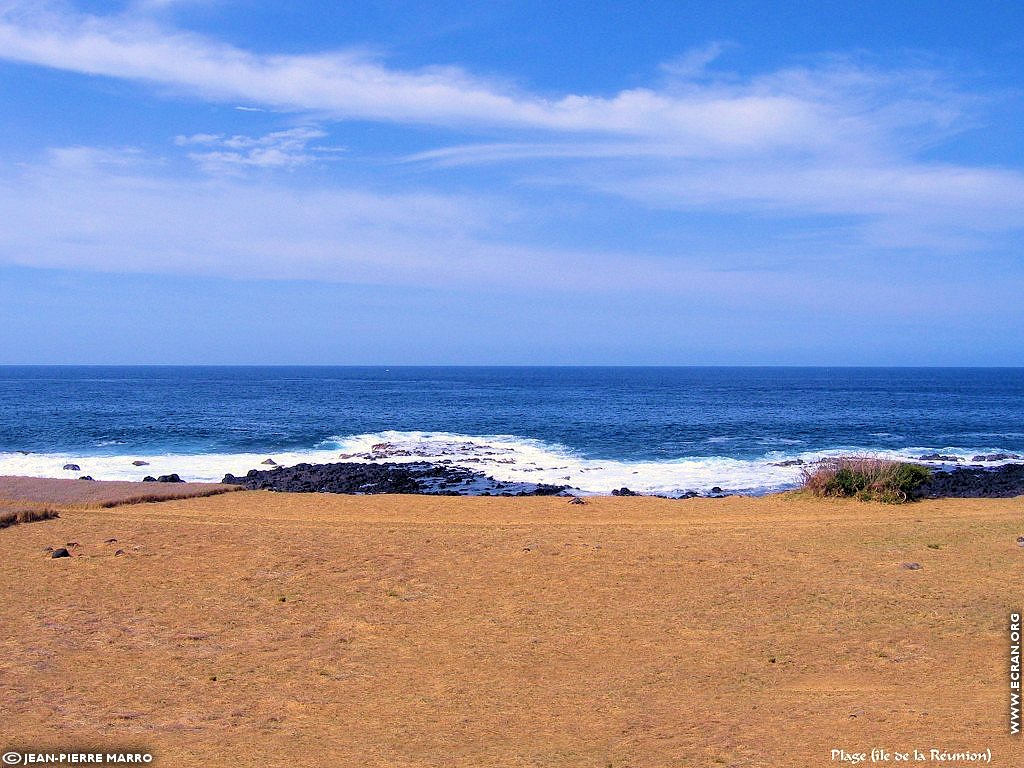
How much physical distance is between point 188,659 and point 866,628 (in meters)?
A: 7.99

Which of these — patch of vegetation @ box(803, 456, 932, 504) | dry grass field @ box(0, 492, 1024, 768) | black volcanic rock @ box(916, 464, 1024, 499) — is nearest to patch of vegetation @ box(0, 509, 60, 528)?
dry grass field @ box(0, 492, 1024, 768)

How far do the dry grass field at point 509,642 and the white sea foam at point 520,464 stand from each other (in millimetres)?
13414

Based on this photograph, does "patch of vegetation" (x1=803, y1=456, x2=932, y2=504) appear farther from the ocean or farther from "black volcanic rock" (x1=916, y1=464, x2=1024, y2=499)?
the ocean

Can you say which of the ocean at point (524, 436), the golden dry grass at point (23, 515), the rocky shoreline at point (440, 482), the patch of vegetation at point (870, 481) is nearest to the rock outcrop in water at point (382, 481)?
the rocky shoreline at point (440, 482)

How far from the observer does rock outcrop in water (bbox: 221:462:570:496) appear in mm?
27391

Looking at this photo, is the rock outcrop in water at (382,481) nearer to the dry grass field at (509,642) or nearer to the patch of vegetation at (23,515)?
the patch of vegetation at (23,515)

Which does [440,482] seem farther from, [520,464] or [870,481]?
[870,481]

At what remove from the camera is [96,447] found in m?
39.8

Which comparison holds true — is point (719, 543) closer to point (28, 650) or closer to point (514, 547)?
point (514, 547)

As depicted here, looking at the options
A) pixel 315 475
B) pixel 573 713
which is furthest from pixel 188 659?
pixel 315 475

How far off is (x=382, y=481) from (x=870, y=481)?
16000 millimetres

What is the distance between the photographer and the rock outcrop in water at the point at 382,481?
27.4 meters

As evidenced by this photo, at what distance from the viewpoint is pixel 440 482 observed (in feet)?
97.9

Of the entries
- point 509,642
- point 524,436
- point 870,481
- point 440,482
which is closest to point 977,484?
point 870,481
